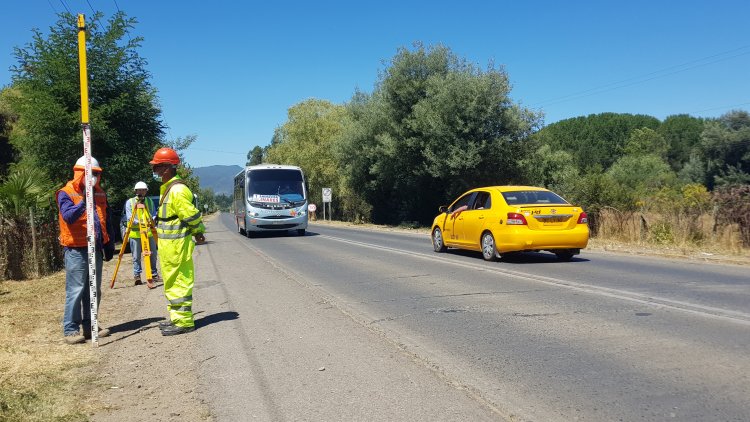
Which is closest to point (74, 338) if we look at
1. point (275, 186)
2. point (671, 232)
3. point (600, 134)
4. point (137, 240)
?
point (137, 240)

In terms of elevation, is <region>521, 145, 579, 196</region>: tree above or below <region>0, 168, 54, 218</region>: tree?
above

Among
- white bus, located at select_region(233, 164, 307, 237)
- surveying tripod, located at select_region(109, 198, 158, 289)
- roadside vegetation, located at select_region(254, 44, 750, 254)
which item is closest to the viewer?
surveying tripod, located at select_region(109, 198, 158, 289)

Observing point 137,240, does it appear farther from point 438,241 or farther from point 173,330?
point 438,241

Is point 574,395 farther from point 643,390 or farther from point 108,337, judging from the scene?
point 108,337

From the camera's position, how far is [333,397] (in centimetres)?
443

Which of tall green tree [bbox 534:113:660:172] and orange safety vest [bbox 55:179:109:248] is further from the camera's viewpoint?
tall green tree [bbox 534:113:660:172]

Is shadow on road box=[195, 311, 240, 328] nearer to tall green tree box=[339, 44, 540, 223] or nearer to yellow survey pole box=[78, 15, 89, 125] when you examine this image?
yellow survey pole box=[78, 15, 89, 125]

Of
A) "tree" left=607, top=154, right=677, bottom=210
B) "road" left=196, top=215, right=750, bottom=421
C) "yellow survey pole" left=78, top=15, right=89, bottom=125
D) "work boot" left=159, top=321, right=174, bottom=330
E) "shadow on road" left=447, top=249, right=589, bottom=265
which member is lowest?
"road" left=196, top=215, right=750, bottom=421

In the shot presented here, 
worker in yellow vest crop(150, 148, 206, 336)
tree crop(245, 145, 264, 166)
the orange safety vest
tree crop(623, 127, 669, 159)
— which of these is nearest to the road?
worker in yellow vest crop(150, 148, 206, 336)

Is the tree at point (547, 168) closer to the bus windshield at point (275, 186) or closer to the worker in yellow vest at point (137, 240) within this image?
the bus windshield at point (275, 186)

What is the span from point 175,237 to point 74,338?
1463mm

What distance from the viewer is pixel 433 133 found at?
3102 centimetres

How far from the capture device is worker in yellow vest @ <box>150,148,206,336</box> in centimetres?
648

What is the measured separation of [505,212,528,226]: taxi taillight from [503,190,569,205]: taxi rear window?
46 cm
